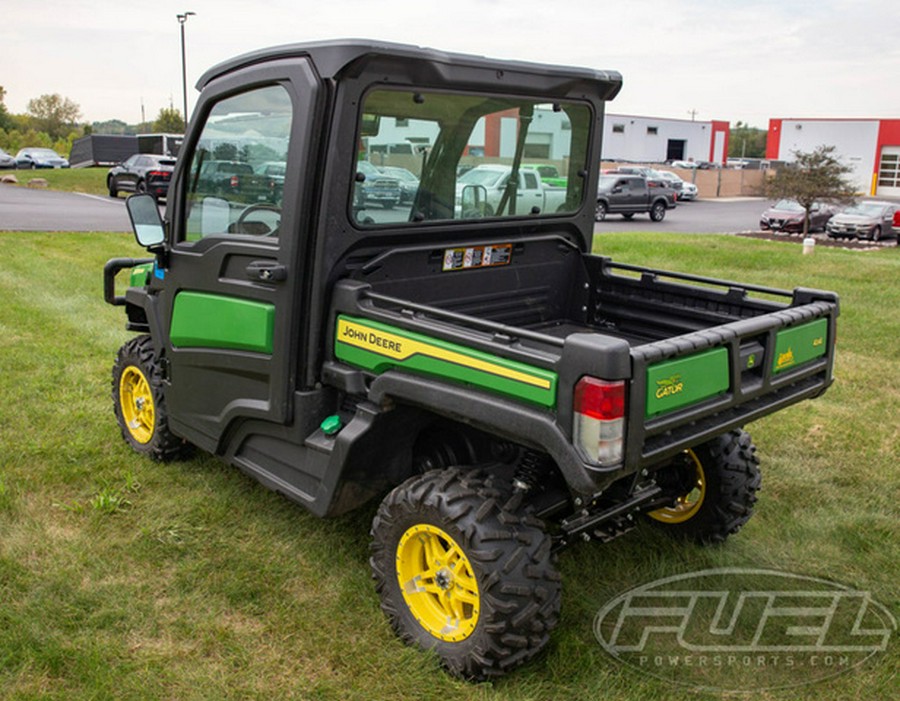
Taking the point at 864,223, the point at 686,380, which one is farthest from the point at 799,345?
the point at 864,223

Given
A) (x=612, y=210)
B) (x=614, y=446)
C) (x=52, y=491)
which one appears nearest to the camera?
(x=614, y=446)

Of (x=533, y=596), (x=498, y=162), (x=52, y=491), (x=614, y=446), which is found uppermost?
(x=498, y=162)

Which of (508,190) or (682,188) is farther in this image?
(682,188)

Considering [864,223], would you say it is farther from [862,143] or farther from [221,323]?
[862,143]

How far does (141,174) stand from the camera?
25875 millimetres

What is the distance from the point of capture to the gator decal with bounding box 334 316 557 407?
2982 millimetres

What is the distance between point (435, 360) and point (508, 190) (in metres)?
1.37

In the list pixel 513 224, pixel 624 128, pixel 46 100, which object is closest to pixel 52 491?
pixel 513 224

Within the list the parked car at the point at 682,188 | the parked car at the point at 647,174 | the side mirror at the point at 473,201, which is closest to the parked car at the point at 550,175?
the side mirror at the point at 473,201

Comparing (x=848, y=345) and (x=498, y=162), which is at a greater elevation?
(x=498, y=162)

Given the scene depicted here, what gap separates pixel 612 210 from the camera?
1061 inches

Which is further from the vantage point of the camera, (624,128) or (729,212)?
(624,128)

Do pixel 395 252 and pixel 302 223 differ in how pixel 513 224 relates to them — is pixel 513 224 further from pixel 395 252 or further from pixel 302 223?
pixel 302 223

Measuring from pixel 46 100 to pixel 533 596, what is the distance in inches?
3245
